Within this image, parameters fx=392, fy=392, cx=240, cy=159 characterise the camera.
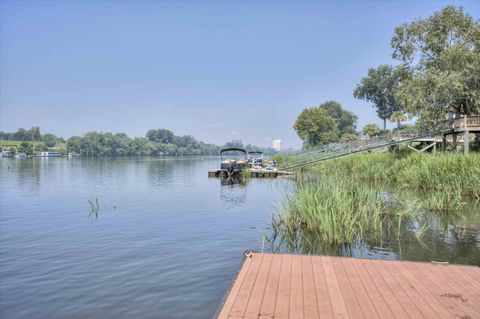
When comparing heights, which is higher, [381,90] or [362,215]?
[381,90]

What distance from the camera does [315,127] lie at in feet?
281

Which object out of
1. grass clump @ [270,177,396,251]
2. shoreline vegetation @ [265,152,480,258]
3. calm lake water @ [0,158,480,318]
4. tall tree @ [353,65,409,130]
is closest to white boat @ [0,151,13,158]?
tall tree @ [353,65,409,130]

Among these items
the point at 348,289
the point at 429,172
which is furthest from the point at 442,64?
the point at 348,289

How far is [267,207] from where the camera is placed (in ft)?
71.3

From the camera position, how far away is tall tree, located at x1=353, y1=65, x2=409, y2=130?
84.8m

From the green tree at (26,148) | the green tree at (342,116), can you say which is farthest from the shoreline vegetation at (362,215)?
the green tree at (26,148)

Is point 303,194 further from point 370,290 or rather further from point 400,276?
point 370,290

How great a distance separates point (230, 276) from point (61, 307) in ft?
12.5

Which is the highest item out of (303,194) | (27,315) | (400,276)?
(303,194)

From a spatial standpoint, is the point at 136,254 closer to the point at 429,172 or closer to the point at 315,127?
the point at 429,172

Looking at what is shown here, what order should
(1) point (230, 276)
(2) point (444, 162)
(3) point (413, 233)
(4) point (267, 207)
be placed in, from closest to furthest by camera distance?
(1) point (230, 276) → (3) point (413, 233) → (4) point (267, 207) → (2) point (444, 162)

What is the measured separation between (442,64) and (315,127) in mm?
49340

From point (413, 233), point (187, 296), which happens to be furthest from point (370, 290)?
point (413, 233)

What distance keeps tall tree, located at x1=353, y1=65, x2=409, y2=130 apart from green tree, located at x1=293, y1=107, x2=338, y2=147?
10.5 meters
